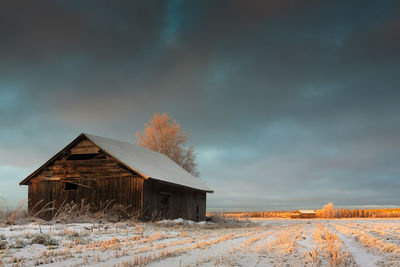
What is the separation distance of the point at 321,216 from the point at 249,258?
59.3 metres

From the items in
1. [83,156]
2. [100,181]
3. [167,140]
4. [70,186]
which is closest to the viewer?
[100,181]

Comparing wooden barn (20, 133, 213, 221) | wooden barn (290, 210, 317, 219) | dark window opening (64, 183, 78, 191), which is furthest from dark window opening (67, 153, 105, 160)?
wooden barn (290, 210, 317, 219)

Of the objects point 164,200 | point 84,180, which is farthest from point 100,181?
point 164,200

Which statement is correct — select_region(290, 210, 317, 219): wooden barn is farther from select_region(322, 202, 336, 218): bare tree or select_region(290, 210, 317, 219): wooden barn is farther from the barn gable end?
the barn gable end

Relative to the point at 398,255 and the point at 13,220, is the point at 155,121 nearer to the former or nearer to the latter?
the point at 13,220

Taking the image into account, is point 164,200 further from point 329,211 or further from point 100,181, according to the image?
point 329,211

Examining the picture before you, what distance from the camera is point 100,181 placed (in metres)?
20.1

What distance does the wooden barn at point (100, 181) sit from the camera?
19359 mm

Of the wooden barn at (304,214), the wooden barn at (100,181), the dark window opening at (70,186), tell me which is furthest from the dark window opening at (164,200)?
the wooden barn at (304,214)

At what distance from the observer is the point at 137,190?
63.2 ft

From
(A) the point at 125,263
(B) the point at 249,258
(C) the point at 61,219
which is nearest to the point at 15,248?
(A) the point at 125,263

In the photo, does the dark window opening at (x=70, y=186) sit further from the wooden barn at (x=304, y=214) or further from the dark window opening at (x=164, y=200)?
the wooden barn at (x=304, y=214)

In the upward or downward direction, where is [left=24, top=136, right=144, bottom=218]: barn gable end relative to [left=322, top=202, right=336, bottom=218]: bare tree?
upward

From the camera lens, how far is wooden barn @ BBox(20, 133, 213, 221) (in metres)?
19.4
